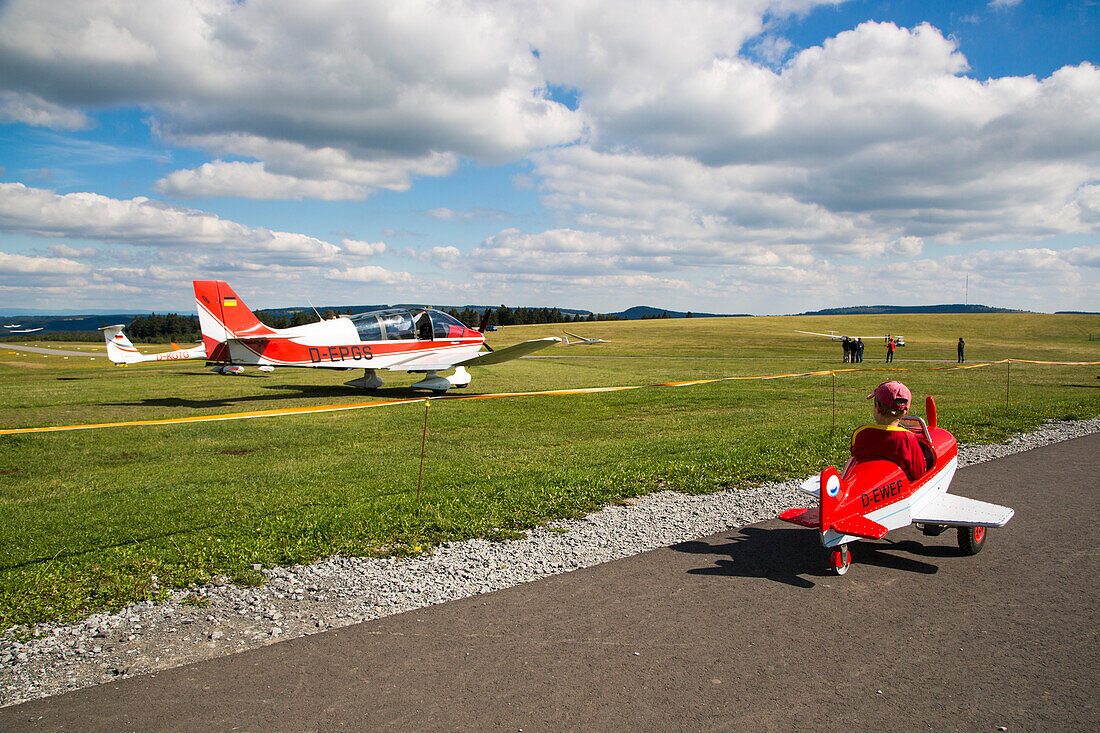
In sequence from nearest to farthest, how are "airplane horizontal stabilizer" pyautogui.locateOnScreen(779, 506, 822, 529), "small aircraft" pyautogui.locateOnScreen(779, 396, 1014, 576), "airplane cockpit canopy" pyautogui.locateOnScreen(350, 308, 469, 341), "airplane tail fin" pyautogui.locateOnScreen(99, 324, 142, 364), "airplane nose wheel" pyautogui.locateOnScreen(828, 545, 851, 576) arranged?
"small aircraft" pyautogui.locateOnScreen(779, 396, 1014, 576)
"airplane nose wheel" pyautogui.locateOnScreen(828, 545, 851, 576)
"airplane horizontal stabilizer" pyautogui.locateOnScreen(779, 506, 822, 529)
"airplane cockpit canopy" pyautogui.locateOnScreen(350, 308, 469, 341)
"airplane tail fin" pyautogui.locateOnScreen(99, 324, 142, 364)

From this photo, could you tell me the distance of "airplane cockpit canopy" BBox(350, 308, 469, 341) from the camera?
19.8m

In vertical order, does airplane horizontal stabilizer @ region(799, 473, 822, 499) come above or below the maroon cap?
below

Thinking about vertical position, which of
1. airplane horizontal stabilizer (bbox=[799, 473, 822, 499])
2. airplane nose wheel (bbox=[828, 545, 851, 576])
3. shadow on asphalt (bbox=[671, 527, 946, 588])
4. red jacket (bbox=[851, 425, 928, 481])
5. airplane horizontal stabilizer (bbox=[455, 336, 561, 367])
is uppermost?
airplane horizontal stabilizer (bbox=[455, 336, 561, 367])

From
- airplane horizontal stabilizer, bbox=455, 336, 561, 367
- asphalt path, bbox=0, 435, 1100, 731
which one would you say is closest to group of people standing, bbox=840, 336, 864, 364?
airplane horizontal stabilizer, bbox=455, 336, 561, 367

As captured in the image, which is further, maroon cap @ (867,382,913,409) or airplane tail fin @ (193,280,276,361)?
airplane tail fin @ (193,280,276,361)

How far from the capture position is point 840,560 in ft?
17.9

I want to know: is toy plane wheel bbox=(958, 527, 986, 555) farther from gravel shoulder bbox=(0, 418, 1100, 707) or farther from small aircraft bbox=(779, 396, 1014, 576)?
gravel shoulder bbox=(0, 418, 1100, 707)

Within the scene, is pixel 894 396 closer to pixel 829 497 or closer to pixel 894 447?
pixel 894 447

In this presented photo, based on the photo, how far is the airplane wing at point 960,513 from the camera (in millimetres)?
5516

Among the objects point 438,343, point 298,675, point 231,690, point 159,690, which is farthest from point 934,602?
point 438,343

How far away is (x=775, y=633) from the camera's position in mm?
A: 4395

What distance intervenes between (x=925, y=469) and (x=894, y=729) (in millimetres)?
3331

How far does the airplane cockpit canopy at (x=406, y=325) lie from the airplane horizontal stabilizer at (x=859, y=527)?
660 inches

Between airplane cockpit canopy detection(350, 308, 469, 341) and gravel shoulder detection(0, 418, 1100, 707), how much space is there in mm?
14265
